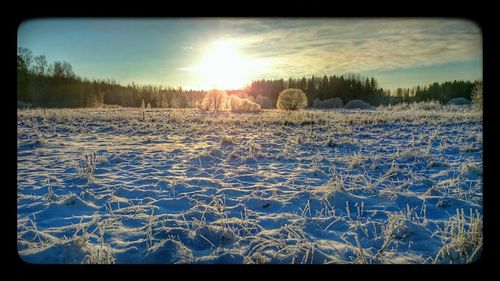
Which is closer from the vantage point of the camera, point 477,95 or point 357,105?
point 477,95

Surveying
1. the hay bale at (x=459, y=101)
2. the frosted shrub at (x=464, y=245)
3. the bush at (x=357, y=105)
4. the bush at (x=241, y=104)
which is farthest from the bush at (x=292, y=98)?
the frosted shrub at (x=464, y=245)

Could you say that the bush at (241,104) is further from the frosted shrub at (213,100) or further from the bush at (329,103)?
the bush at (329,103)

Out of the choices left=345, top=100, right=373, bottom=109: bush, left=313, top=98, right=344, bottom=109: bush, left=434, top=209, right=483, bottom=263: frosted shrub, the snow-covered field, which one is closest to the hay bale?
the snow-covered field

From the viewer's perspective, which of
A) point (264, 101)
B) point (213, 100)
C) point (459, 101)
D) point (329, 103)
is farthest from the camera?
point (213, 100)

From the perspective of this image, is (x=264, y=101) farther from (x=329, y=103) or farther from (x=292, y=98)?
(x=329, y=103)

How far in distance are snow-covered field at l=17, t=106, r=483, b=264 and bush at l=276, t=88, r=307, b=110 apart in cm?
31

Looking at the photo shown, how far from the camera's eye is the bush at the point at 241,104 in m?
3.15

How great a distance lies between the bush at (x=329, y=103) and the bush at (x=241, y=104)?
0.62 meters

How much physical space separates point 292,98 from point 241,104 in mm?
563

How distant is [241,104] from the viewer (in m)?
3.24

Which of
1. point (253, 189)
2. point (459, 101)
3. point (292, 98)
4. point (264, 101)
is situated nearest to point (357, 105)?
point (292, 98)
